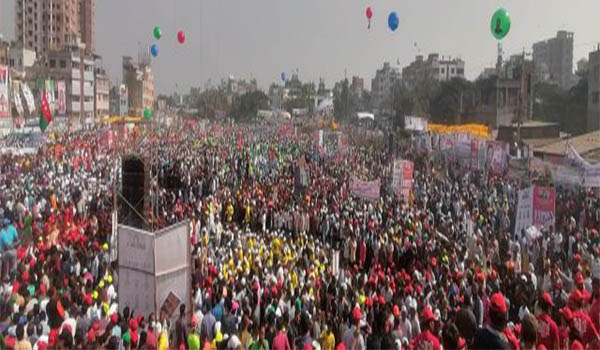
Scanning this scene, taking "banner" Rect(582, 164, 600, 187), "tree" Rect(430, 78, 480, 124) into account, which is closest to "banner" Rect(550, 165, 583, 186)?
"banner" Rect(582, 164, 600, 187)

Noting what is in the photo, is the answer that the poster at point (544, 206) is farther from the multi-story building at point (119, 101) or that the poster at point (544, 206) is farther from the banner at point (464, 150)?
the multi-story building at point (119, 101)

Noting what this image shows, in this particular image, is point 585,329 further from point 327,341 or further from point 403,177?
point 403,177

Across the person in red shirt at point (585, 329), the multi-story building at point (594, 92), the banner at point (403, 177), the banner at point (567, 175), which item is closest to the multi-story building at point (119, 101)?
the multi-story building at point (594, 92)

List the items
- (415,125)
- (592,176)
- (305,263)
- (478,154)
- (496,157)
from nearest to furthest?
(305,263) < (592,176) < (496,157) < (478,154) < (415,125)

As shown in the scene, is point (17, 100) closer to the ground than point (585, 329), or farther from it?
farther from it

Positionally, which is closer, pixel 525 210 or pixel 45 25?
pixel 525 210

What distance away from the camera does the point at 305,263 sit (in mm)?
10125

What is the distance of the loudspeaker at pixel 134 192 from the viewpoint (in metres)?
9.20

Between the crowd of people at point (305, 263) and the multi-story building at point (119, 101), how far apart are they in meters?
35.1

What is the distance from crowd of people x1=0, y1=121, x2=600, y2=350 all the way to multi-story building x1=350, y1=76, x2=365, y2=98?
54184 mm

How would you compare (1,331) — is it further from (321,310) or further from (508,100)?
(508,100)

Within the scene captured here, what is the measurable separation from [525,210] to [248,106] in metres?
54.7

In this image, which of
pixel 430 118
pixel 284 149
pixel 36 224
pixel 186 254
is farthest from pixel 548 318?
pixel 430 118

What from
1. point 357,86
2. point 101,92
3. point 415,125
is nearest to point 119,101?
point 101,92
